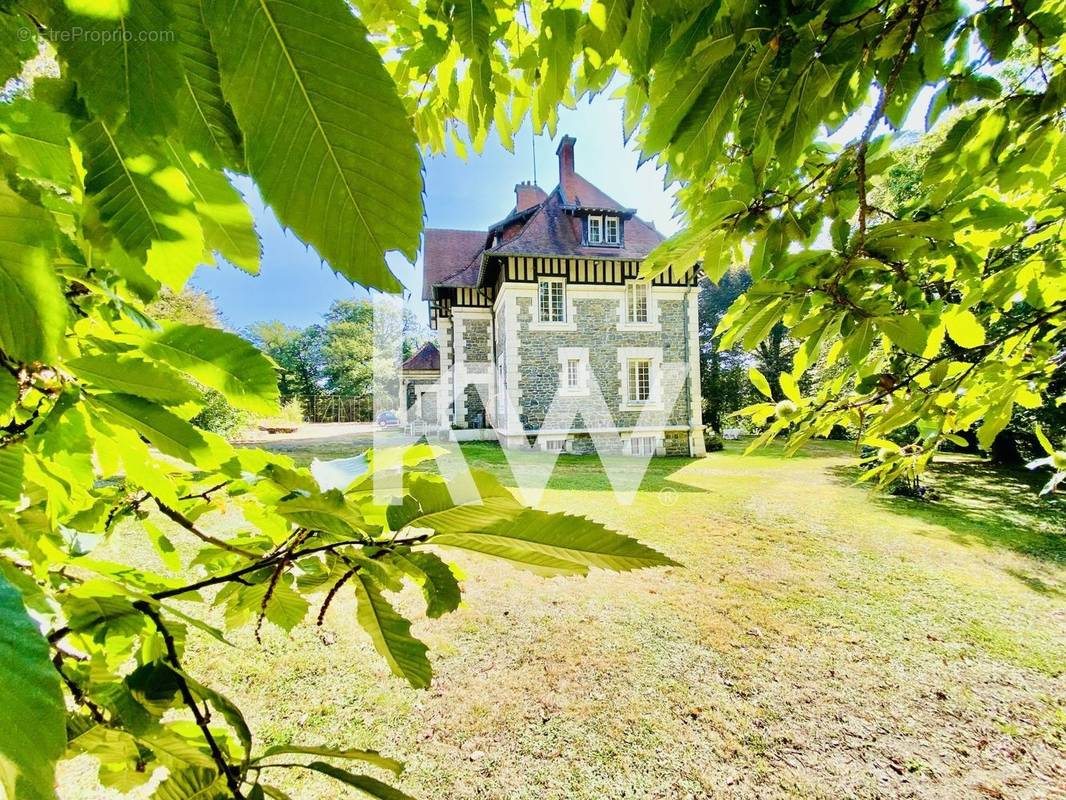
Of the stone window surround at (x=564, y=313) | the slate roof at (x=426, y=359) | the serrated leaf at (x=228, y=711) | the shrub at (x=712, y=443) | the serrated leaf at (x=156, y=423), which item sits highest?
the stone window surround at (x=564, y=313)

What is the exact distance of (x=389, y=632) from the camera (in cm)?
55

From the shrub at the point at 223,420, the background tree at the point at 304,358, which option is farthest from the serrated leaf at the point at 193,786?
the background tree at the point at 304,358

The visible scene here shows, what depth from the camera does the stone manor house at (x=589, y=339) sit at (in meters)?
12.7

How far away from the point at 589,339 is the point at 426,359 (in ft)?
24.0

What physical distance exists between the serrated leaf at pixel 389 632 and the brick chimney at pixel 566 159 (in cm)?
1574

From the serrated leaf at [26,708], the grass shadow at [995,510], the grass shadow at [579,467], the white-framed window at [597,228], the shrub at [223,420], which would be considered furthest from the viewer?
the white-framed window at [597,228]

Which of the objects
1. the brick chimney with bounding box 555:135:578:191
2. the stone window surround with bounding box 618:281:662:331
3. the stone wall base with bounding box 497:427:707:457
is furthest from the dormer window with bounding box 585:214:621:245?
the stone wall base with bounding box 497:427:707:457

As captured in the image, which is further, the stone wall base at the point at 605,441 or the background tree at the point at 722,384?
the background tree at the point at 722,384

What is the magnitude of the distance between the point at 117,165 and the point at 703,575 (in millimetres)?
5662

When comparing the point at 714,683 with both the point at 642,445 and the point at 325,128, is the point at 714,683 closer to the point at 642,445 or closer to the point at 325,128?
the point at 325,128

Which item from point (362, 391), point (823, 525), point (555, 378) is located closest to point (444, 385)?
point (555, 378)

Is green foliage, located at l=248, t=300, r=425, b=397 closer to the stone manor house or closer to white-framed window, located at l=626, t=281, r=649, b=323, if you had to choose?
the stone manor house

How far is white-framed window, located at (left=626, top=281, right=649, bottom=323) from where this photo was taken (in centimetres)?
1321

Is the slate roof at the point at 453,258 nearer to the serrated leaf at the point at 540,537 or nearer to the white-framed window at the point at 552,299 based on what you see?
the white-framed window at the point at 552,299
